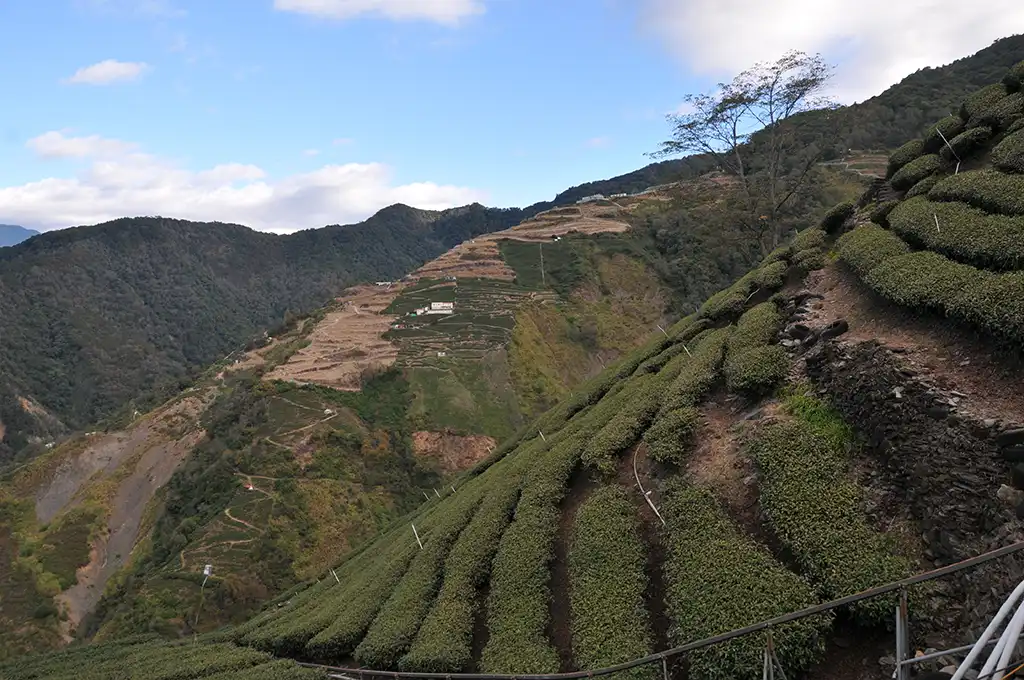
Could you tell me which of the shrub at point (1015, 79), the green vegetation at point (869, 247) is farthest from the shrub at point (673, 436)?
the shrub at point (1015, 79)

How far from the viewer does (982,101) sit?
1575cm

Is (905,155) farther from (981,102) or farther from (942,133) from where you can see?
(981,102)

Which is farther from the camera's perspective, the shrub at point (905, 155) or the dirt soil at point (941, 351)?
the shrub at point (905, 155)

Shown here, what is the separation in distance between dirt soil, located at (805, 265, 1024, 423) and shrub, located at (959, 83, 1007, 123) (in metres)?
7.55

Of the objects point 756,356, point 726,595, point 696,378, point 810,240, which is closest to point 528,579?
point 726,595

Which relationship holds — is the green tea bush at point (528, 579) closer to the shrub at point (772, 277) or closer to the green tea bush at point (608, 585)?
the green tea bush at point (608, 585)

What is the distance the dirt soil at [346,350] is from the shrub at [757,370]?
30.0m

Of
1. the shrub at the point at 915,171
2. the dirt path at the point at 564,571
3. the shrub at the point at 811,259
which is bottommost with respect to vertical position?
the dirt path at the point at 564,571

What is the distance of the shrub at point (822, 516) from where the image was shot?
7.06 meters

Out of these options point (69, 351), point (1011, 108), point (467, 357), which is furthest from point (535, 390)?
point (69, 351)

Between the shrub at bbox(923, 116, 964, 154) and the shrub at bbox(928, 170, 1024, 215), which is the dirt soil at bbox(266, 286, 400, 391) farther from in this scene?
the shrub at bbox(928, 170, 1024, 215)

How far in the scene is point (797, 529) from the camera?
26.1 feet

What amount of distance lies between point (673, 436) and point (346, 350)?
35.5 meters

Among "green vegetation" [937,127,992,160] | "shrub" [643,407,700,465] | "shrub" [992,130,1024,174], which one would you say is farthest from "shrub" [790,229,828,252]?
"shrub" [643,407,700,465]
